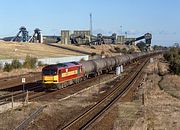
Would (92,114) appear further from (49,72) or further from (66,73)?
(66,73)

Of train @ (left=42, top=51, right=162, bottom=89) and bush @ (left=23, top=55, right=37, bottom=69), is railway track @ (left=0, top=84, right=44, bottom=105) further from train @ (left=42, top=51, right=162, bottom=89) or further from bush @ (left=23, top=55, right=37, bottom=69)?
bush @ (left=23, top=55, right=37, bottom=69)

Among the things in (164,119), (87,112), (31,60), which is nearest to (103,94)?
(87,112)

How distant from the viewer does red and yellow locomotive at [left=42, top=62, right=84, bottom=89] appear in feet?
141

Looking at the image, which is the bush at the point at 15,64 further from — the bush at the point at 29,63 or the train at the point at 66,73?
the train at the point at 66,73

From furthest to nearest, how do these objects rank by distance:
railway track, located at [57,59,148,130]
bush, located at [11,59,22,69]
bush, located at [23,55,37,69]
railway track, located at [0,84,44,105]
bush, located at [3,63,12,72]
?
1. bush, located at [23,55,37,69]
2. bush, located at [11,59,22,69]
3. bush, located at [3,63,12,72]
4. railway track, located at [0,84,44,105]
5. railway track, located at [57,59,148,130]

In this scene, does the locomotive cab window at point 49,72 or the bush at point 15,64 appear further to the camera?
the bush at point 15,64

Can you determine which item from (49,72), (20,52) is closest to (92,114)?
(49,72)

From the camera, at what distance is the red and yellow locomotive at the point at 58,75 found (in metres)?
43.1

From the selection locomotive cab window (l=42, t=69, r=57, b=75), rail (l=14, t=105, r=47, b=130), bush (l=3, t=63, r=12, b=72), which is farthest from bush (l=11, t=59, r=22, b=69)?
rail (l=14, t=105, r=47, b=130)

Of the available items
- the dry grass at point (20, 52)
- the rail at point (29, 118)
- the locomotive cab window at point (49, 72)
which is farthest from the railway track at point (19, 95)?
the dry grass at point (20, 52)

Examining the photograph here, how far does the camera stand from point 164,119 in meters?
26.8

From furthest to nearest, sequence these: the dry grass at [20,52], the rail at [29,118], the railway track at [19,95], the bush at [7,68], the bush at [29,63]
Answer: the dry grass at [20,52] < the bush at [29,63] < the bush at [7,68] < the railway track at [19,95] < the rail at [29,118]

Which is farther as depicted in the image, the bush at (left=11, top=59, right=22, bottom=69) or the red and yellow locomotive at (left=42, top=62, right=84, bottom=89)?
the bush at (left=11, top=59, right=22, bottom=69)

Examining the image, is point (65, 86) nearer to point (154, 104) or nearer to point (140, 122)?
point (154, 104)
